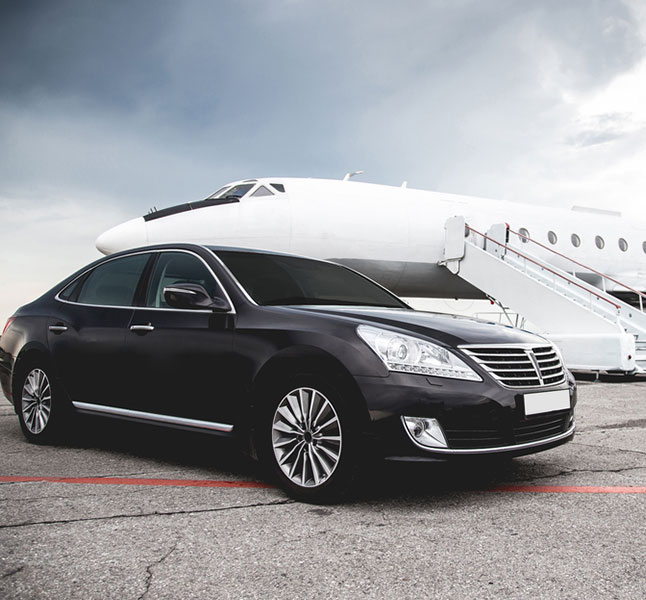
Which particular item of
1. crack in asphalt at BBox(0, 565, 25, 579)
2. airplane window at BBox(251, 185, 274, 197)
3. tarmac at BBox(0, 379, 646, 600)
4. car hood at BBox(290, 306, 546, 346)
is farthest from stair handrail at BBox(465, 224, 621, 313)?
crack in asphalt at BBox(0, 565, 25, 579)

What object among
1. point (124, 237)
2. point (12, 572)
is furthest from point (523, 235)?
point (12, 572)

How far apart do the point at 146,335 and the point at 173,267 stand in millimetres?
564

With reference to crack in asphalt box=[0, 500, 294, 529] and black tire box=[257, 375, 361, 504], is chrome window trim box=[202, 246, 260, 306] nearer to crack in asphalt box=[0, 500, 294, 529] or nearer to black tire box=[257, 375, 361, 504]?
black tire box=[257, 375, 361, 504]

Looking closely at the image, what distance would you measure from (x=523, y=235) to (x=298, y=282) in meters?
11.7

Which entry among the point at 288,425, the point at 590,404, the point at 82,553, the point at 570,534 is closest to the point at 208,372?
the point at 288,425

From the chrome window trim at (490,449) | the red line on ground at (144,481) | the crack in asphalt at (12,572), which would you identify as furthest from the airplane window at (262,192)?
the crack in asphalt at (12,572)

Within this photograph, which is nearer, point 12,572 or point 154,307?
point 12,572

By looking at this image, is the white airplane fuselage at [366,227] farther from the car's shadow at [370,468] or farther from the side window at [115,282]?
the car's shadow at [370,468]

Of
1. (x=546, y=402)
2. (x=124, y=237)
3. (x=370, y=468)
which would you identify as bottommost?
(x=370, y=468)

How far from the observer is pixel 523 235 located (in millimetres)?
15430

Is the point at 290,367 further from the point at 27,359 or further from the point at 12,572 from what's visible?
the point at 27,359

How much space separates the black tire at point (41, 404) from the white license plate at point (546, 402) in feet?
10.8

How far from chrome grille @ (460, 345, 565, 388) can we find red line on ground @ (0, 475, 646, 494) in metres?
0.61

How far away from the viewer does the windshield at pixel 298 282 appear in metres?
4.45
